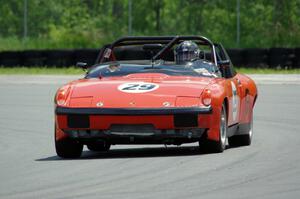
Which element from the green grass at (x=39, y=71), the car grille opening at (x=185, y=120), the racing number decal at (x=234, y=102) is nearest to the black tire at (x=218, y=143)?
the car grille opening at (x=185, y=120)

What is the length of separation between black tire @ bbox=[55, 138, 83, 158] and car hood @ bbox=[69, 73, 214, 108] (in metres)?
0.39

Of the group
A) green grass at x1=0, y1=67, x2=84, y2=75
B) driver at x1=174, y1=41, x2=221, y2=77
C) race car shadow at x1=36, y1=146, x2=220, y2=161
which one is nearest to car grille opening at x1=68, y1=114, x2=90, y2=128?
race car shadow at x1=36, y1=146, x2=220, y2=161

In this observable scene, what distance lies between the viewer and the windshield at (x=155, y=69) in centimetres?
1217

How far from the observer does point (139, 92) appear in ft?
36.6

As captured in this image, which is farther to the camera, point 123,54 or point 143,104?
point 123,54

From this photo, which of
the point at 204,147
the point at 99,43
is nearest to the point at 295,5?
the point at 99,43

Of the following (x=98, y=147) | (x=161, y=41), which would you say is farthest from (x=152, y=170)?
(x=161, y=41)

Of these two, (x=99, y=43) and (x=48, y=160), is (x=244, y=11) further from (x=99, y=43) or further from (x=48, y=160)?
(x=48, y=160)

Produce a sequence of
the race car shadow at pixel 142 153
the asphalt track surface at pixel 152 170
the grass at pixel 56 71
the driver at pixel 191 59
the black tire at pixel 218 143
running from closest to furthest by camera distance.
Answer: the asphalt track surface at pixel 152 170
the black tire at pixel 218 143
the race car shadow at pixel 142 153
the driver at pixel 191 59
the grass at pixel 56 71

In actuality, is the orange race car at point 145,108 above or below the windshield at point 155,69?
below

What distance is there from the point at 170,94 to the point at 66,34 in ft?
142

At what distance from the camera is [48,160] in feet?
36.0

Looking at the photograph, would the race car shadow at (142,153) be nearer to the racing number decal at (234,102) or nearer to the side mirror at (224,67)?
the racing number decal at (234,102)

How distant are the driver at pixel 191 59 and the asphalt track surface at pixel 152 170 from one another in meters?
0.87
